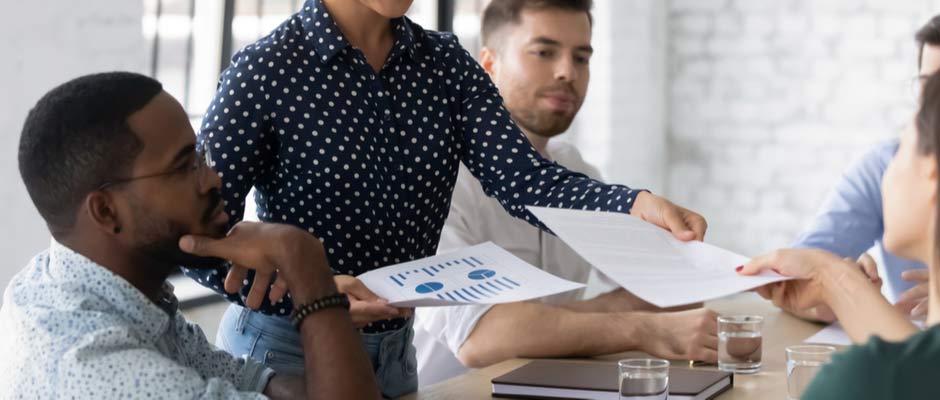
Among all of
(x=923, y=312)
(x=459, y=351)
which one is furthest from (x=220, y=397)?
(x=923, y=312)

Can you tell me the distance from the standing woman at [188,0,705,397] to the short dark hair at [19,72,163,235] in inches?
14.1

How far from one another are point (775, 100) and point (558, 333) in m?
3.73

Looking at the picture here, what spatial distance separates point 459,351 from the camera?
2.37 m

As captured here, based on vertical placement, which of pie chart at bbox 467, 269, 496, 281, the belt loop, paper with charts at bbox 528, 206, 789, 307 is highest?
paper with charts at bbox 528, 206, 789, 307

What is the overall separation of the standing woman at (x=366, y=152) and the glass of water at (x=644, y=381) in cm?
22

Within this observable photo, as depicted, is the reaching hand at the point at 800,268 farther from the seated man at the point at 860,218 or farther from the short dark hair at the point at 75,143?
the seated man at the point at 860,218

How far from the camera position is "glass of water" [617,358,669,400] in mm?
1641

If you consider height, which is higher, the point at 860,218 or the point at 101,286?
the point at 101,286

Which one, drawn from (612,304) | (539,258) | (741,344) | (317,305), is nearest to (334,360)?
(317,305)

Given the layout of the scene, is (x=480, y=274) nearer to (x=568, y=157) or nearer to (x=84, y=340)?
(x=84, y=340)

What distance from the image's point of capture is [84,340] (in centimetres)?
133

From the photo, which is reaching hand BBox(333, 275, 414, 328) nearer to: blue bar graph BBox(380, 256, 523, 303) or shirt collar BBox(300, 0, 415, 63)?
blue bar graph BBox(380, 256, 523, 303)

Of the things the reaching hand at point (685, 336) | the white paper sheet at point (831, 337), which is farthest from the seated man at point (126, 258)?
the white paper sheet at point (831, 337)

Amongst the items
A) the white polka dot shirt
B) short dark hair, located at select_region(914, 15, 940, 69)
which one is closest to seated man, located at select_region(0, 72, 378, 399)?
the white polka dot shirt
